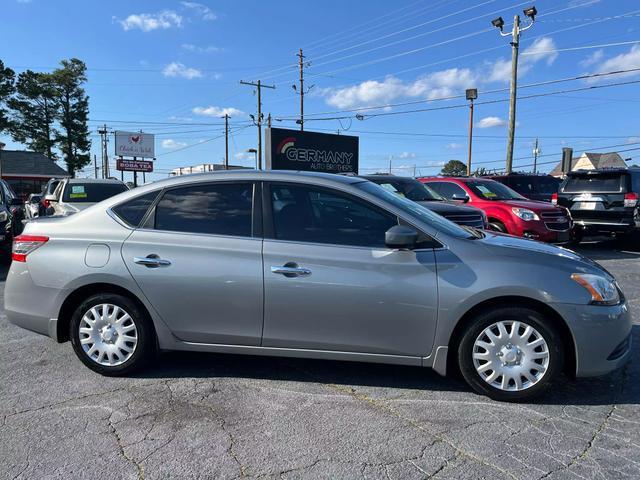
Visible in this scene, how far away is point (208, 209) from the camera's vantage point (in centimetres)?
398

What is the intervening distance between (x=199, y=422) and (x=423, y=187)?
754 cm

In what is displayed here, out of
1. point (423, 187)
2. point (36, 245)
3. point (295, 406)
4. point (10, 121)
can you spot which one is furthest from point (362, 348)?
point (10, 121)

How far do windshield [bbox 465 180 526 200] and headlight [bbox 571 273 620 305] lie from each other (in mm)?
7267

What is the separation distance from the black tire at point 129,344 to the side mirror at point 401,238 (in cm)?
200

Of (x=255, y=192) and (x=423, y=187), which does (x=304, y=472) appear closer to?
(x=255, y=192)

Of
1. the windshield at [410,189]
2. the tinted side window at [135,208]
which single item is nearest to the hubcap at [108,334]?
the tinted side window at [135,208]

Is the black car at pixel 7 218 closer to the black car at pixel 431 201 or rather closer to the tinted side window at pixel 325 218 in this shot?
the black car at pixel 431 201

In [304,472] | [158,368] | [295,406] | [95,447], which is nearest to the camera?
[304,472]

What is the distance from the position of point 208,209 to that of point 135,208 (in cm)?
63

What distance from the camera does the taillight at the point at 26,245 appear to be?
414 cm

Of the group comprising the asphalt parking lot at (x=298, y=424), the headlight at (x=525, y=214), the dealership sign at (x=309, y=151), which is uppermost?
the dealership sign at (x=309, y=151)

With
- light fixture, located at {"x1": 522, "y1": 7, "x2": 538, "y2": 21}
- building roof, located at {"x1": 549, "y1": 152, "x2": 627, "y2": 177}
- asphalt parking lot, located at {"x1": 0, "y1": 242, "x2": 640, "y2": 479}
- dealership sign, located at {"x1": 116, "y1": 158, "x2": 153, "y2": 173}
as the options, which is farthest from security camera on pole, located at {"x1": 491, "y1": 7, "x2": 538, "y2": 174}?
building roof, located at {"x1": 549, "y1": 152, "x2": 627, "y2": 177}

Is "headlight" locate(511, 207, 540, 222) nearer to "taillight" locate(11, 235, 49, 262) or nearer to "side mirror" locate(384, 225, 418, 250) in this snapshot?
"side mirror" locate(384, 225, 418, 250)

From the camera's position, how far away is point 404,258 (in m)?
3.56
